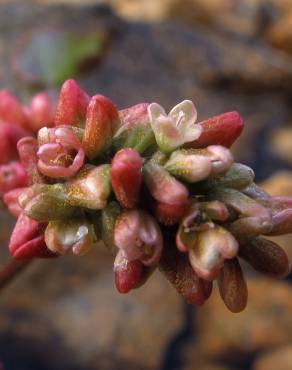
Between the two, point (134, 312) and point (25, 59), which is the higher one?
point (25, 59)

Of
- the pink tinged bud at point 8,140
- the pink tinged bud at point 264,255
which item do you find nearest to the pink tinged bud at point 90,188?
the pink tinged bud at point 264,255

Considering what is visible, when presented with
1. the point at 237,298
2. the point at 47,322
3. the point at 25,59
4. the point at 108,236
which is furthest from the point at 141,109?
the point at 25,59

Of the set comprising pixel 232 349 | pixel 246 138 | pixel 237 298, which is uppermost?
pixel 237 298

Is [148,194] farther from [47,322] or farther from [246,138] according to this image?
[246,138]

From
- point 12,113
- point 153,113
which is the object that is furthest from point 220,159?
point 12,113

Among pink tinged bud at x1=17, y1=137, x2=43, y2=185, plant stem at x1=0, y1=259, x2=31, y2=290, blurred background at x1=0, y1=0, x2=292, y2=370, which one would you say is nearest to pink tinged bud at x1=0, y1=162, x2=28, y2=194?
plant stem at x1=0, y1=259, x2=31, y2=290

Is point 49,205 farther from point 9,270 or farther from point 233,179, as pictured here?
point 9,270
